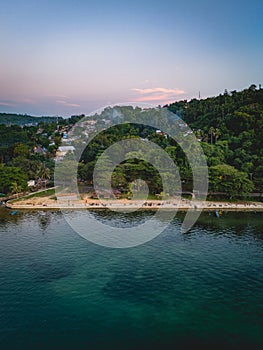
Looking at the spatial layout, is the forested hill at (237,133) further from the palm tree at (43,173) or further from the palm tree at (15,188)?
the palm tree at (15,188)

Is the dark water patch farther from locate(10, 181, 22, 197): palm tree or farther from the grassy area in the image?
locate(10, 181, 22, 197): palm tree

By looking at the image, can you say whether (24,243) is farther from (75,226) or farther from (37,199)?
(37,199)

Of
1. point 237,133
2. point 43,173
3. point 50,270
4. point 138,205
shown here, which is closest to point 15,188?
point 43,173

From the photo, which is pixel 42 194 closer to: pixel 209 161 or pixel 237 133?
pixel 209 161

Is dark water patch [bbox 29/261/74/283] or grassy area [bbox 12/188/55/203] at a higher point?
grassy area [bbox 12/188/55/203]

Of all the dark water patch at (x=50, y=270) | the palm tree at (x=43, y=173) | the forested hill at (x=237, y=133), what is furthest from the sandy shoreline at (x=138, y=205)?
the dark water patch at (x=50, y=270)

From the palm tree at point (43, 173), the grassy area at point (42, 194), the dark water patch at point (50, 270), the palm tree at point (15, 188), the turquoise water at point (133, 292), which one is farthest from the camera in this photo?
the palm tree at point (43, 173)

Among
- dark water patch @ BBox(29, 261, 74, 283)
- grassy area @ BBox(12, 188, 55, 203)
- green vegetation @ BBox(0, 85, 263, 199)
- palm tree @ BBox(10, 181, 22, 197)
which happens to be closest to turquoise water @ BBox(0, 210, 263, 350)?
dark water patch @ BBox(29, 261, 74, 283)
